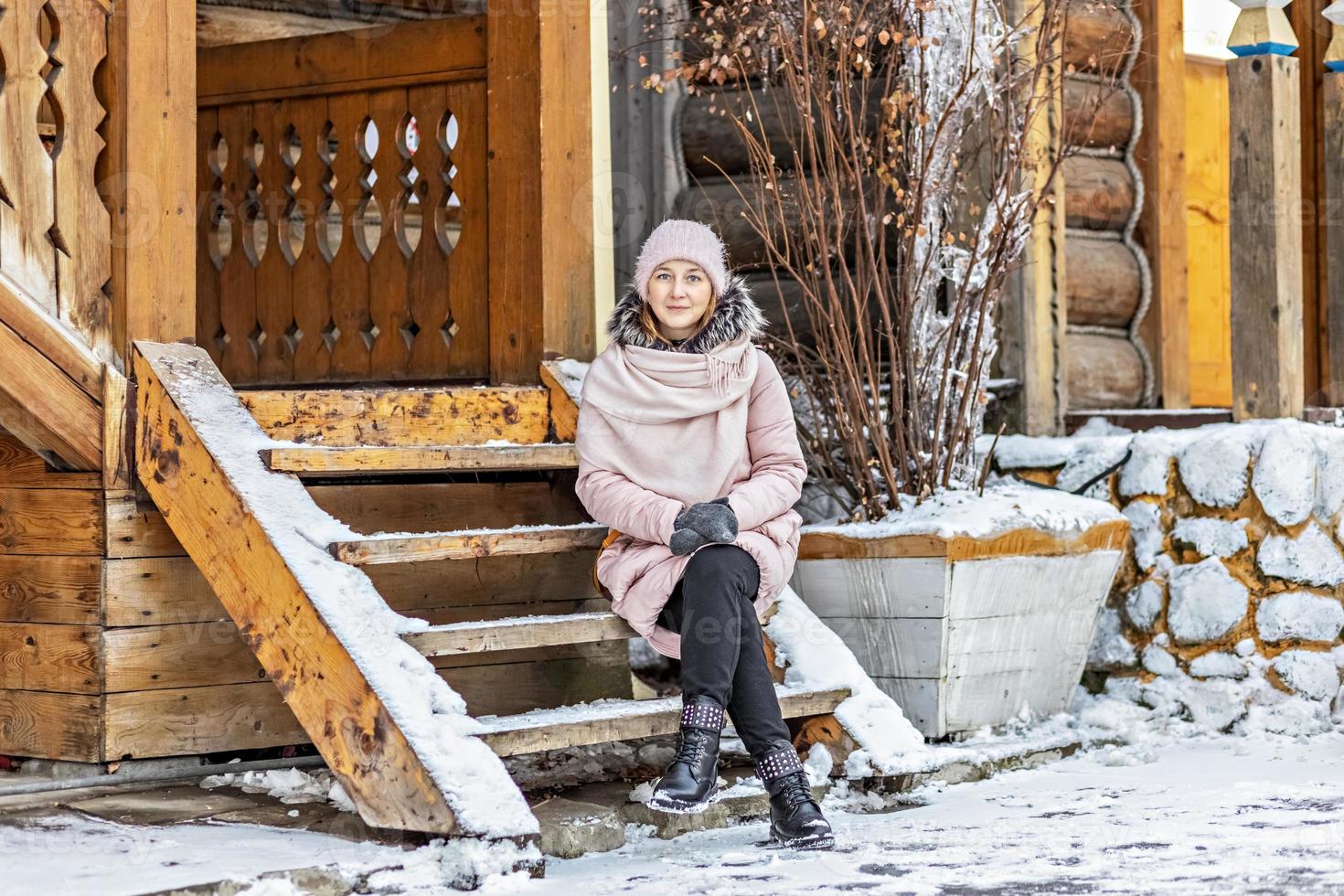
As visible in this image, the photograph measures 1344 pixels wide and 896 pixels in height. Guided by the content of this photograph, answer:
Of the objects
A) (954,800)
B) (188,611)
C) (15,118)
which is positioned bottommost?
(954,800)

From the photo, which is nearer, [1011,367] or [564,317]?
[564,317]

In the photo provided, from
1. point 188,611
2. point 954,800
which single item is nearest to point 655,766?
point 954,800

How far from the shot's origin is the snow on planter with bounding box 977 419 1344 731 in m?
4.94

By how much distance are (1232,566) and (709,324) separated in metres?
1.99

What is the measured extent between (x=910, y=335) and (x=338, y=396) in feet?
5.22

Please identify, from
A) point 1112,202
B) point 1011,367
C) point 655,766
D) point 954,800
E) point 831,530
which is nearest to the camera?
point 954,800

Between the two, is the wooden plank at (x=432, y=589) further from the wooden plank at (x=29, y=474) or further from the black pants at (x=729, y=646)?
the black pants at (x=729, y=646)

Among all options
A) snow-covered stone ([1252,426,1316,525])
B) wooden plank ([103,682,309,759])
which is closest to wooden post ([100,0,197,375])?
wooden plank ([103,682,309,759])

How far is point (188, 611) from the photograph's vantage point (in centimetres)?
417

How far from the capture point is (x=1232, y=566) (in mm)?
5027

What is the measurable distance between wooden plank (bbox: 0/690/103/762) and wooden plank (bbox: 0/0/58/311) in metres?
0.93

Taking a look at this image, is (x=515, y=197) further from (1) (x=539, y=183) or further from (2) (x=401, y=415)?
(2) (x=401, y=415)

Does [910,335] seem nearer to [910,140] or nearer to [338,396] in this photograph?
[910,140]

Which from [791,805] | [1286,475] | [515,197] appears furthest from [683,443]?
[1286,475]
